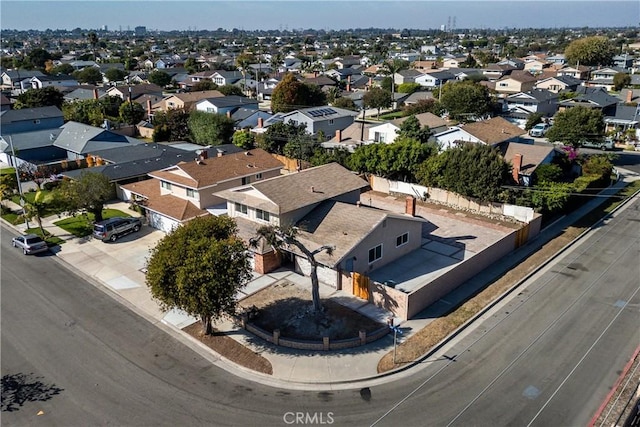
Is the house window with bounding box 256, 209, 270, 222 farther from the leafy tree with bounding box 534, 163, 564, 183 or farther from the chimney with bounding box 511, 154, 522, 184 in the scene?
the leafy tree with bounding box 534, 163, 564, 183

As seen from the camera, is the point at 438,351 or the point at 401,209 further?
the point at 401,209

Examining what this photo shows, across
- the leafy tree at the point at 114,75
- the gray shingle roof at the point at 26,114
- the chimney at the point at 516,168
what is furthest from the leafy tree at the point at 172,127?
the leafy tree at the point at 114,75

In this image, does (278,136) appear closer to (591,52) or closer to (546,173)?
(546,173)

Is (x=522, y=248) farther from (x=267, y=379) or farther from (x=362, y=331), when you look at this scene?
(x=267, y=379)

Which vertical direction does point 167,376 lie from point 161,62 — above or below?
below

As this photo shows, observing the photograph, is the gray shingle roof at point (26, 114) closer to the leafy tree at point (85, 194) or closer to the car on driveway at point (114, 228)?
the leafy tree at point (85, 194)

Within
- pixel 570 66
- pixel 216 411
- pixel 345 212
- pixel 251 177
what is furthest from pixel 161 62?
pixel 216 411
